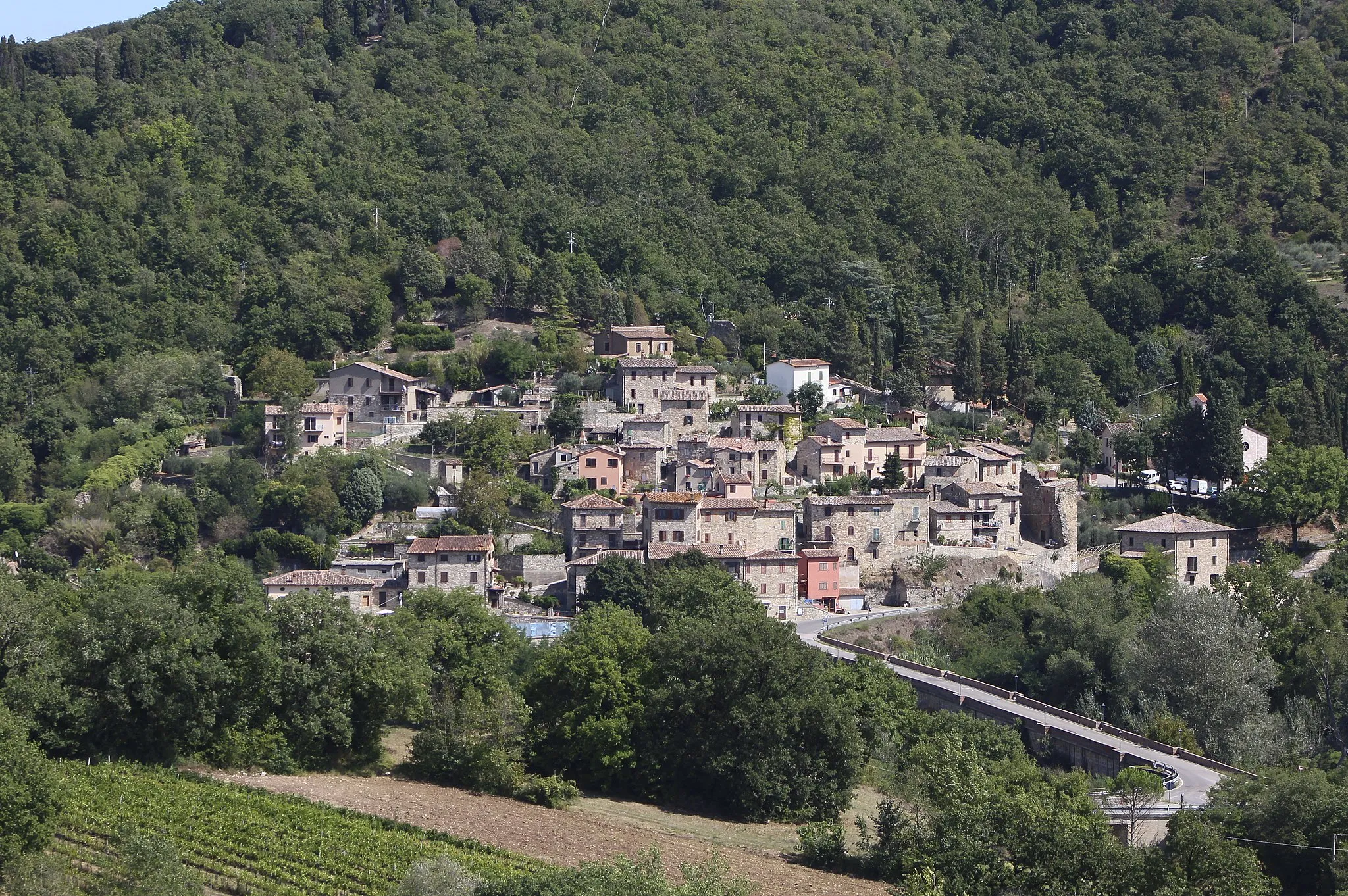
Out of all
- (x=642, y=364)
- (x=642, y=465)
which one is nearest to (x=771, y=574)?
(x=642, y=465)

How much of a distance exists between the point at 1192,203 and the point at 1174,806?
67492 mm

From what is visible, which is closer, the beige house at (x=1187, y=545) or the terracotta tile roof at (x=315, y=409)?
the beige house at (x=1187, y=545)

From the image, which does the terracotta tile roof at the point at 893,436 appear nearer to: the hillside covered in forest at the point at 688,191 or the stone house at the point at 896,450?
the stone house at the point at 896,450

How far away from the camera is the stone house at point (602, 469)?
67500mm

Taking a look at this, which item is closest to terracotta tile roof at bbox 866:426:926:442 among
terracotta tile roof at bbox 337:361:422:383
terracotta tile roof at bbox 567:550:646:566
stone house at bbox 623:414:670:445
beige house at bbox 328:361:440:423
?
stone house at bbox 623:414:670:445

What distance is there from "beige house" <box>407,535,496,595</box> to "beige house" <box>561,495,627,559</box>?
10.4ft

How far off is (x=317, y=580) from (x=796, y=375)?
2285 centimetres

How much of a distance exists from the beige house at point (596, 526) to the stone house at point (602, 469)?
3.89 metres

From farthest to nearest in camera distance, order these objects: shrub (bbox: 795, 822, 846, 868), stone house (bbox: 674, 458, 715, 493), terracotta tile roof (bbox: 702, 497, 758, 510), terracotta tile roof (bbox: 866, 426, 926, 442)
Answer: terracotta tile roof (bbox: 866, 426, 926, 442) → stone house (bbox: 674, 458, 715, 493) → terracotta tile roof (bbox: 702, 497, 758, 510) → shrub (bbox: 795, 822, 846, 868)

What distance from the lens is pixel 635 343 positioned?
7800 cm

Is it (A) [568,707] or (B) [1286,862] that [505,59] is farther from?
(B) [1286,862]

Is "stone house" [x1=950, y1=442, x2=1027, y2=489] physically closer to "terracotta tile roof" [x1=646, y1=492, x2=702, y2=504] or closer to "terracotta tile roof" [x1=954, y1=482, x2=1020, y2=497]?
"terracotta tile roof" [x1=954, y1=482, x2=1020, y2=497]

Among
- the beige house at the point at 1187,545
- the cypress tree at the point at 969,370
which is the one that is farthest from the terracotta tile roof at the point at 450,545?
the cypress tree at the point at 969,370

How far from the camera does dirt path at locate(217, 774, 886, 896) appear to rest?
40.0 metres
